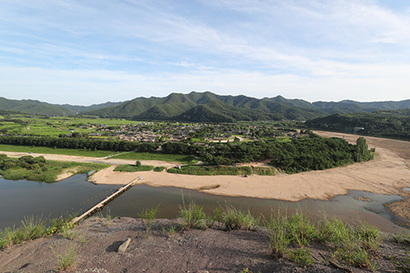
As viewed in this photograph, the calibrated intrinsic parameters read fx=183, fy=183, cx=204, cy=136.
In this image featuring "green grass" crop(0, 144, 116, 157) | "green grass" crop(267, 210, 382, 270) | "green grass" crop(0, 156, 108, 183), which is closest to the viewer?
"green grass" crop(267, 210, 382, 270)

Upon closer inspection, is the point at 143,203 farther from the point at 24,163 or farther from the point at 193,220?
the point at 24,163

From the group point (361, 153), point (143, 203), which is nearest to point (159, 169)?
point (143, 203)

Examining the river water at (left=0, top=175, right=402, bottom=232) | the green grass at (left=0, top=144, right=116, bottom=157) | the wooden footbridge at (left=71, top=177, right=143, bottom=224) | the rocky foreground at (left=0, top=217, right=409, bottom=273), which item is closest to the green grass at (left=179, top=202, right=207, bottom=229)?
the rocky foreground at (left=0, top=217, right=409, bottom=273)

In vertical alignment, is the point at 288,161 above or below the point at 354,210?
above

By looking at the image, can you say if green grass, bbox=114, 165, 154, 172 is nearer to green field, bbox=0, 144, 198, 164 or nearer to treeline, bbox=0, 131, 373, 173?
green field, bbox=0, 144, 198, 164

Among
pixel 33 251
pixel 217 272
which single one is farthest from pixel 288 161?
pixel 33 251

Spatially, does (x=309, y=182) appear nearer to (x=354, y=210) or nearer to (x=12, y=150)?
(x=354, y=210)
